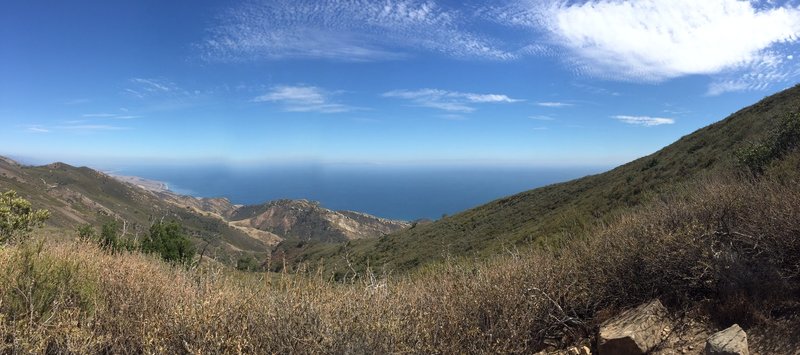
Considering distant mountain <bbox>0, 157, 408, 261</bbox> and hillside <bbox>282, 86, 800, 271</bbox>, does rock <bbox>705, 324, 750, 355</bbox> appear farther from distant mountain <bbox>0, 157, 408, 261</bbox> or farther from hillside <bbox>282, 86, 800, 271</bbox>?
distant mountain <bbox>0, 157, 408, 261</bbox>

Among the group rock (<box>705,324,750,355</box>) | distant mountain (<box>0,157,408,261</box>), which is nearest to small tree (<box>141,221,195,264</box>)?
rock (<box>705,324,750,355</box>)

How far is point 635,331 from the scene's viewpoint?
12.2 ft

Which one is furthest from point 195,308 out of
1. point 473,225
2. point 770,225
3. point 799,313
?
point 473,225

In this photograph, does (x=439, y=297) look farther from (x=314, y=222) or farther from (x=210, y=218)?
(x=210, y=218)

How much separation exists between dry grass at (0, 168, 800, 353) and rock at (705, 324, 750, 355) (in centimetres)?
56

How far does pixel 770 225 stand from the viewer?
4.10 m

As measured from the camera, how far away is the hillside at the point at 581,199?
723 inches

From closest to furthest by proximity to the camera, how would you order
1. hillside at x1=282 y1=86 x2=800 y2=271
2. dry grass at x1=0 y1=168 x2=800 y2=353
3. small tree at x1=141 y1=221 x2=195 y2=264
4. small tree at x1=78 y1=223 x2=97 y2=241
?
dry grass at x1=0 y1=168 x2=800 y2=353
small tree at x1=78 y1=223 x2=97 y2=241
hillside at x1=282 y1=86 x2=800 y2=271
small tree at x1=141 y1=221 x2=195 y2=264

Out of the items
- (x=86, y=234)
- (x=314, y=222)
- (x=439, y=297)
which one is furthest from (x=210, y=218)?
(x=439, y=297)

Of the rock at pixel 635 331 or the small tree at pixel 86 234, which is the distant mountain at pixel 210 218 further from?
the rock at pixel 635 331

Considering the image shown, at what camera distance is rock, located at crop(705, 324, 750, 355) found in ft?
10.1

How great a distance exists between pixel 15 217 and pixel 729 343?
45.7ft

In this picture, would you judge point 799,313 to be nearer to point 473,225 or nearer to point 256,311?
point 256,311

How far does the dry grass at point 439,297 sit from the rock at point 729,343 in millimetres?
563
